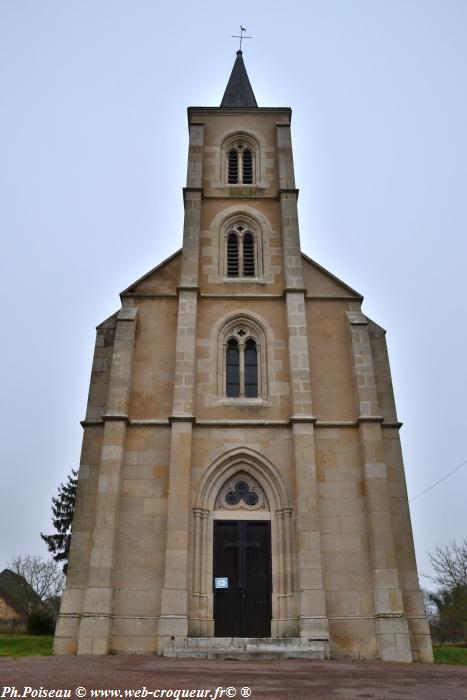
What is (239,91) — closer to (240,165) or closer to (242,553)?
(240,165)

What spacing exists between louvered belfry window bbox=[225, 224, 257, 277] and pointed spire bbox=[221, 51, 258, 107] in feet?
26.0

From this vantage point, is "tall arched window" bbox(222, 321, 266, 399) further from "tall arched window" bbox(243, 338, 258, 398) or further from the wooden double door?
the wooden double door

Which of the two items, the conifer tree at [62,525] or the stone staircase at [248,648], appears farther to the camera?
the conifer tree at [62,525]

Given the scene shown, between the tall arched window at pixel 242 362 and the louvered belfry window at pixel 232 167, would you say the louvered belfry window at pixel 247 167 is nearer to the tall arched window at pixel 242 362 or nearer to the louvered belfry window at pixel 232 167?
the louvered belfry window at pixel 232 167

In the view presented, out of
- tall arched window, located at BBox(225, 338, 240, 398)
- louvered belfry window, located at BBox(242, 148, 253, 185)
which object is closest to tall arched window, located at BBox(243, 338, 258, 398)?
tall arched window, located at BBox(225, 338, 240, 398)

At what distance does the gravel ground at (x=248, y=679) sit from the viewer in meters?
7.12

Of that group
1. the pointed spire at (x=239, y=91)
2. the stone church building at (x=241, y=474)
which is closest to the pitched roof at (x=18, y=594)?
the stone church building at (x=241, y=474)

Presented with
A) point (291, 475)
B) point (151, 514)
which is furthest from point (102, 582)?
point (291, 475)

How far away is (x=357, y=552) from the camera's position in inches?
601

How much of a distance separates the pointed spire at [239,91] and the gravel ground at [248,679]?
872 inches

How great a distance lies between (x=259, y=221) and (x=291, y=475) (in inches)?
370

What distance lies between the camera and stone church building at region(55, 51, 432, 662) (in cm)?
1428

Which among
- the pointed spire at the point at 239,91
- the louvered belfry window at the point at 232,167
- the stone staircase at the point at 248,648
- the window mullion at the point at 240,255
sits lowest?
the stone staircase at the point at 248,648

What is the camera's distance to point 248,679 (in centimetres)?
853
